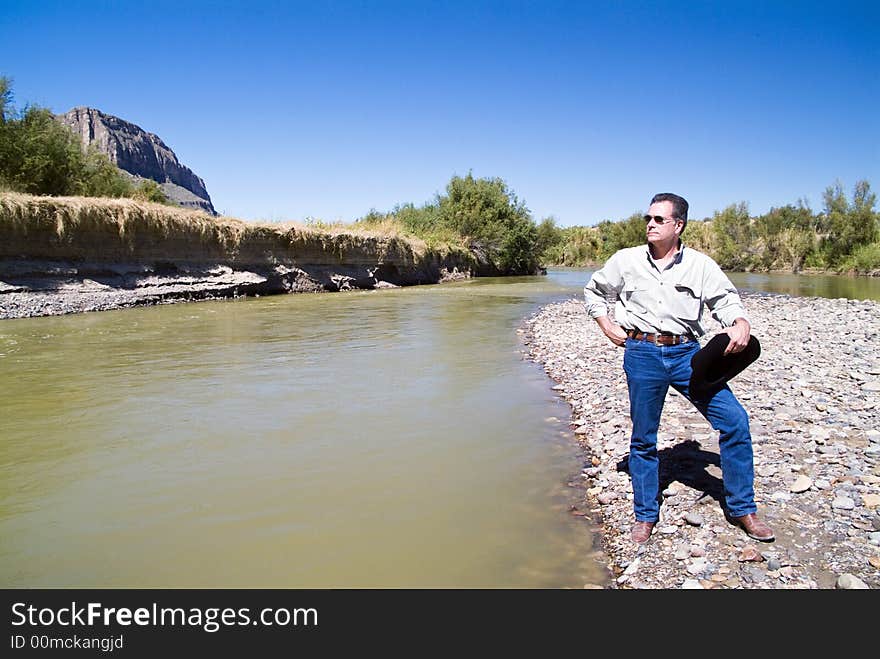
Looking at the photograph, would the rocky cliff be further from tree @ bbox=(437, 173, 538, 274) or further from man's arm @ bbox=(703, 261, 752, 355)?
man's arm @ bbox=(703, 261, 752, 355)

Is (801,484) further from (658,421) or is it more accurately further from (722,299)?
(722,299)

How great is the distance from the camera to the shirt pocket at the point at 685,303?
3146 millimetres

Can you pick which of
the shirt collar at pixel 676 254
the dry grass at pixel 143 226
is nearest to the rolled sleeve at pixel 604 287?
the shirt collar at pixel 676 254

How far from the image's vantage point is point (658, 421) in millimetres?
3223

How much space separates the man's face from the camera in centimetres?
313

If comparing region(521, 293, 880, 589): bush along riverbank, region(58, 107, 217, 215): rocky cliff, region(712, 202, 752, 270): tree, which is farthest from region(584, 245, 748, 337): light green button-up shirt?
region(58, 107, 217, 215): rocky cliff

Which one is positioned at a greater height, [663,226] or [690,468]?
[663,226]

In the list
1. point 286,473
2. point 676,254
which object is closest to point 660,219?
point 676,254

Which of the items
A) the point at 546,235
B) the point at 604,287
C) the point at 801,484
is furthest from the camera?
the point at 546,235

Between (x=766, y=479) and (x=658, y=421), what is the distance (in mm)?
1157

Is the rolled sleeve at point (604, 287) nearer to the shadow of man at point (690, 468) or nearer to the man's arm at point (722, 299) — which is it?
the man's arm at point (722, 299)

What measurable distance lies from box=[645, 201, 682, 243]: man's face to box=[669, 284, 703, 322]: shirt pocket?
28 cm
